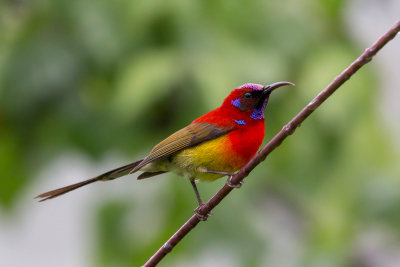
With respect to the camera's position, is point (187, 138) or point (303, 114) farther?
point (187, 138)

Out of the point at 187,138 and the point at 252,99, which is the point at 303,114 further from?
the point at 187,138

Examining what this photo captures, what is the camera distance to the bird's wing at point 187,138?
10.6 ft

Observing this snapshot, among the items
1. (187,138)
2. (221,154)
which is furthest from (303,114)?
(187,138)

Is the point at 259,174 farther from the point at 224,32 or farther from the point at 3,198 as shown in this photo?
the point at 3,198

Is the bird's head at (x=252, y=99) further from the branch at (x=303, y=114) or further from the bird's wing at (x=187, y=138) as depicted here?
the branch at (x=303, y=114)

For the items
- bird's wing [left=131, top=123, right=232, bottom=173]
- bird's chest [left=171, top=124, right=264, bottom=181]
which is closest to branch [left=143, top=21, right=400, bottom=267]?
bird's chest [left=171, top=124, right=264, bottom=181]

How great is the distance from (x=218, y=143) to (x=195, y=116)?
0.78m

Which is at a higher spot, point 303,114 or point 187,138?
point 303,114

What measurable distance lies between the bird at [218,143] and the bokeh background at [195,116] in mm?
495

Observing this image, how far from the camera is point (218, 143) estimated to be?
3.20 meters

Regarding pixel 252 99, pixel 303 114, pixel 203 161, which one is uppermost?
pixel 303 114

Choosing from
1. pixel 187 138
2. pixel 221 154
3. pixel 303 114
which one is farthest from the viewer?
pixel 187 138

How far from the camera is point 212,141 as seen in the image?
324 cm

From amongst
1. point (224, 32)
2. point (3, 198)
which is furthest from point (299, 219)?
point (3, 198)
